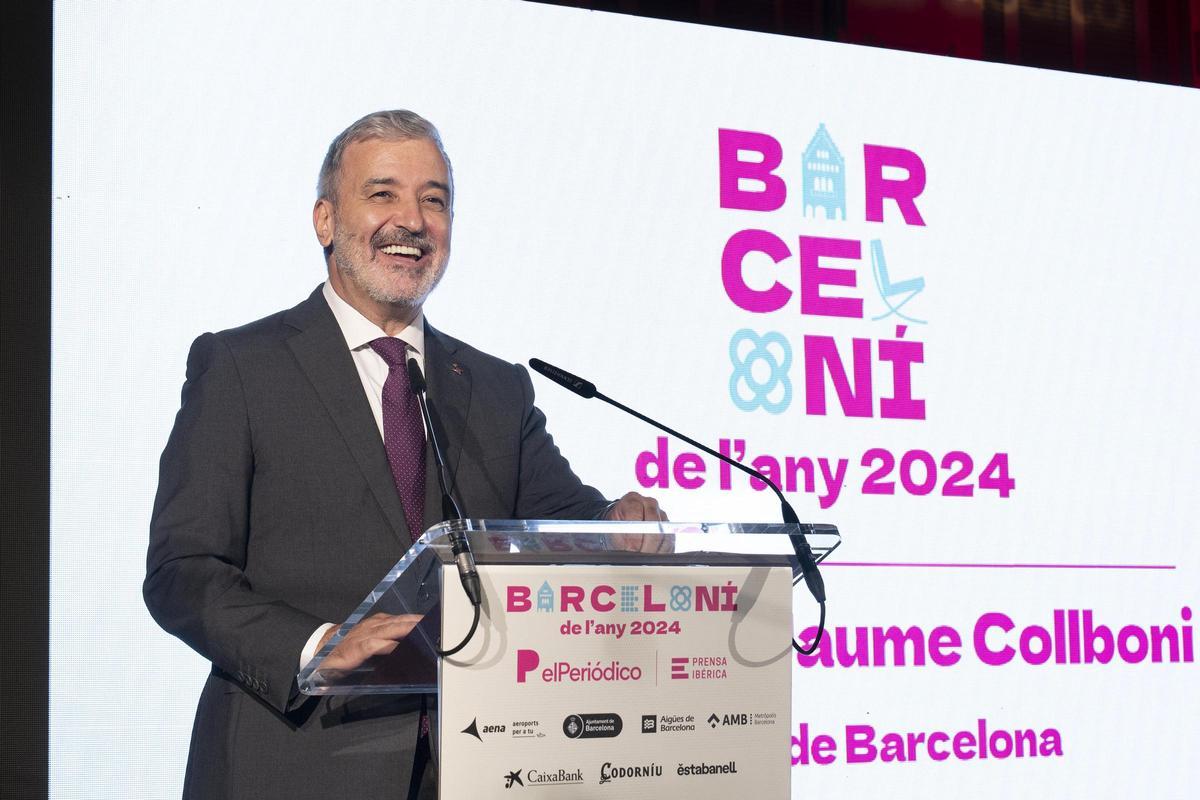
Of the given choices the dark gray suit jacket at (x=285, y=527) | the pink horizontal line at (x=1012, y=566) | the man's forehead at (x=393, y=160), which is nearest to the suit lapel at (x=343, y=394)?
the dark gray suit jacket at (x=285, y=527)

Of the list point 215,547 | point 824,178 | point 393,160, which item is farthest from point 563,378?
point 824,178

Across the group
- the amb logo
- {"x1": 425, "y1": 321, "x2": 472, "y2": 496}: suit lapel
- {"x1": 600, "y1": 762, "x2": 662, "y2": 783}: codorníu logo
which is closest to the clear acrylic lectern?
the amb logo

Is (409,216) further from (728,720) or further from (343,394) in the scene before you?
(728,720)

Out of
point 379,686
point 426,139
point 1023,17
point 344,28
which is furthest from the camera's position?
point 1023,17

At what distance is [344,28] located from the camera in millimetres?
3010

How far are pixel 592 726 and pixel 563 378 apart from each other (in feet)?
1.52

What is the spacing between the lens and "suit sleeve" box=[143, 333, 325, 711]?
1678 millimetres

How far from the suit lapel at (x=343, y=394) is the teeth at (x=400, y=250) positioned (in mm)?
140

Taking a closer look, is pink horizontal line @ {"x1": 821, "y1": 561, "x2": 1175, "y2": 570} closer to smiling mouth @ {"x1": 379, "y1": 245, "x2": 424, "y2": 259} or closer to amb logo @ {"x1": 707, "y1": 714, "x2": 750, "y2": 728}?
smiling mouth @ {"x1": 379, "y1": 245, "x2": 424, "y2": 259}

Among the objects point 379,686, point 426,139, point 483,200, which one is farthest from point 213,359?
point 483,200

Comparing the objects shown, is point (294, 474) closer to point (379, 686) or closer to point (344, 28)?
point (379, 686)

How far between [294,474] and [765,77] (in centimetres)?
194

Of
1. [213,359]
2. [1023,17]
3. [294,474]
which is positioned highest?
[1023,17]

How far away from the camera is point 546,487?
228cm
